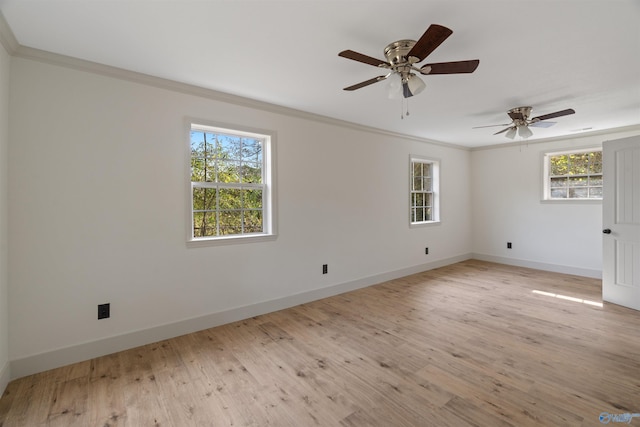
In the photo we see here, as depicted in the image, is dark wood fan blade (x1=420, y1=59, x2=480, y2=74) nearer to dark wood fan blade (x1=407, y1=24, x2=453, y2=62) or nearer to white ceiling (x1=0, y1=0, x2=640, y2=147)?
dark wood fan blade (x1=407, y1=24, x2=453, y2=62)

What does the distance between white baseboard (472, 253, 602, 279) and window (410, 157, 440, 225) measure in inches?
62.3

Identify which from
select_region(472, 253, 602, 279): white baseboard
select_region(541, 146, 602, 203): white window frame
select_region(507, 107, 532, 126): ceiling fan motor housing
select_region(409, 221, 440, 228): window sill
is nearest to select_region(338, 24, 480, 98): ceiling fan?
select_region(507, 107, 532, 126): ceiling fan motor housing

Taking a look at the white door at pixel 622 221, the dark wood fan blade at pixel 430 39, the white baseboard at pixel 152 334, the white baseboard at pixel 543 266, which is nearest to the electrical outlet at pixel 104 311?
the white baseboard at pixel 152 334

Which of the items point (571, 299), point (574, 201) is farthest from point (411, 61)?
point (574, 201)

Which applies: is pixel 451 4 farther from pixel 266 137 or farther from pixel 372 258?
pixel 372 258

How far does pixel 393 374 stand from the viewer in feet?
7.19

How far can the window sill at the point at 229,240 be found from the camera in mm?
2913

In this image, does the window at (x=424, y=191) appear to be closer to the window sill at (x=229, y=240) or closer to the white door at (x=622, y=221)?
the white door at (x=622, y=221)

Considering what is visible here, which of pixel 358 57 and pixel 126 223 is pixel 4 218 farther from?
pixel 358 57

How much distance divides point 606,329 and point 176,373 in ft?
13.3

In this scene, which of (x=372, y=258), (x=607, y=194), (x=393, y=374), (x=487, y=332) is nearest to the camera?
(x=393, y=374)

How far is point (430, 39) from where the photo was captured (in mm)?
1655

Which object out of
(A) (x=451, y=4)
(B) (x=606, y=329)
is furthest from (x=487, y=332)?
(A) (x=451, y=4)

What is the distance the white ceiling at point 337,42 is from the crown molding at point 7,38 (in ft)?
0.13
